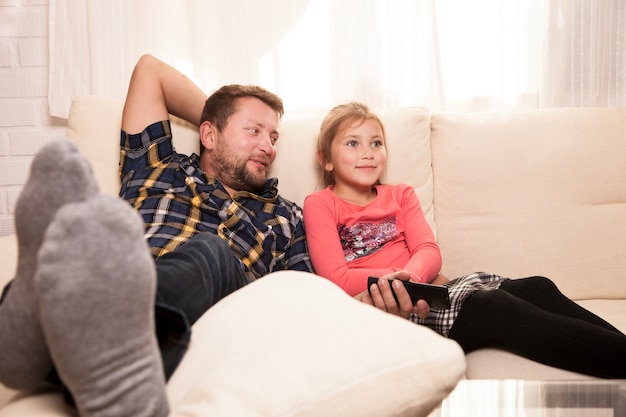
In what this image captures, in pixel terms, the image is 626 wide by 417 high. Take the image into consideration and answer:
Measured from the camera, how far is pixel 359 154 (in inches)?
62.7

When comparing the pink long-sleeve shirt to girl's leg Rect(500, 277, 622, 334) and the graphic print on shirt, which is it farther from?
girl's leg Rect(500, 277, 622, 334)

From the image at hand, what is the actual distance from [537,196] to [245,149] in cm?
82

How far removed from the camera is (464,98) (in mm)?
2049

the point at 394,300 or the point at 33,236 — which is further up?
the point at 33,236

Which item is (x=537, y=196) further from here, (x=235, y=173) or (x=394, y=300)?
(x=235, y=173)

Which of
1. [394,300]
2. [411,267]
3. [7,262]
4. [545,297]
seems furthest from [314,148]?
[7,262]

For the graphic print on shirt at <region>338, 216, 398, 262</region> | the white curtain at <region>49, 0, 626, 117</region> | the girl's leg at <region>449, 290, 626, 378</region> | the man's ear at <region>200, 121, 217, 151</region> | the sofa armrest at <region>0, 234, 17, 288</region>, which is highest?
the white curtain at <region>49, 0, 626, 117</region>

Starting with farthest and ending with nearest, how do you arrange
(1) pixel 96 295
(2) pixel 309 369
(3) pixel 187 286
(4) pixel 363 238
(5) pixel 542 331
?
(4) pixel 363 238 → (5) pixel 542 331 → (3) pixel 187 286 → (2) pixel 309 369 → (1) pixel 96 295

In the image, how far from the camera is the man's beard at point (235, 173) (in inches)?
61.8

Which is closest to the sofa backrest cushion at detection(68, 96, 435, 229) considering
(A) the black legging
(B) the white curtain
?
(B) the white curtain

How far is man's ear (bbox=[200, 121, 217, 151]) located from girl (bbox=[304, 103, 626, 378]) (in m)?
0.30

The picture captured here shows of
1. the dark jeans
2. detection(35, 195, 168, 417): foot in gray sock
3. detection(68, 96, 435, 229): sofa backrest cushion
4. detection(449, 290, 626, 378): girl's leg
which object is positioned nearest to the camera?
detection(35, 195, 168, 417): foot in gray sock

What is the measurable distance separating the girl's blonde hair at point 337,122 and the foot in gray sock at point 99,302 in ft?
3.54

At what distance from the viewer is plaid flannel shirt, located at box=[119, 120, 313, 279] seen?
1.45 metres
